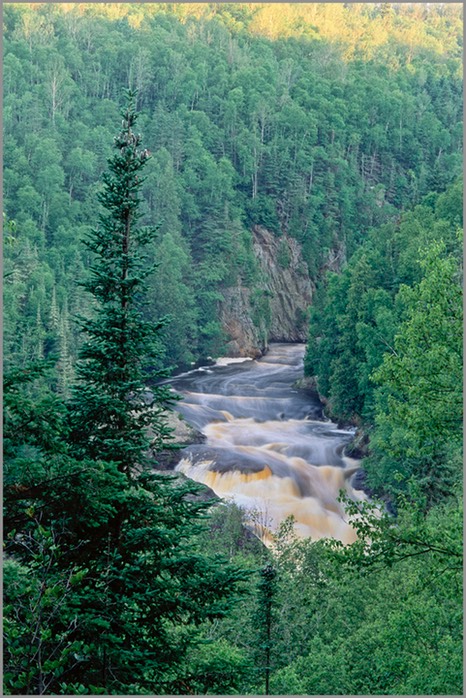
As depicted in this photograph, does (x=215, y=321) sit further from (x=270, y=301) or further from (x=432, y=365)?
(x=432, y=365)

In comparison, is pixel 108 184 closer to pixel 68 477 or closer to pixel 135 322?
pixel 135 322

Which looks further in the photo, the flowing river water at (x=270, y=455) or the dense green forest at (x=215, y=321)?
the flowing river water at (x=270, y=455)

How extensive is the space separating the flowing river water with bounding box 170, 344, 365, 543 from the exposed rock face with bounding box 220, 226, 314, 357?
49.5ft

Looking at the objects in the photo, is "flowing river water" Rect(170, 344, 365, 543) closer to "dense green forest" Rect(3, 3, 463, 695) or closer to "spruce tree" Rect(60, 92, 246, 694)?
"dense green forest" Rect(3, 3, 463, 695)

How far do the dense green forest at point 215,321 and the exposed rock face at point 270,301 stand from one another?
76 centimetres

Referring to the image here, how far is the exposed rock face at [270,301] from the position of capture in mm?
68250

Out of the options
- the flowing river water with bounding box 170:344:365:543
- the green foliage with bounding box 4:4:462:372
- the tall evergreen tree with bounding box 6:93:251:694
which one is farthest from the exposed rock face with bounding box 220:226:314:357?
the tall evergreen tree with bounding box 6:93:251:694

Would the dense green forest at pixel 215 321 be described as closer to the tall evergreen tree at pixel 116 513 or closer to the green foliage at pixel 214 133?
the tall evergreen tree at pixel 116 513

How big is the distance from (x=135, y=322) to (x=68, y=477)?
212cm

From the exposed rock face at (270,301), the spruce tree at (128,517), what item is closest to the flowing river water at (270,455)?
the exposed rock face at (270,301)

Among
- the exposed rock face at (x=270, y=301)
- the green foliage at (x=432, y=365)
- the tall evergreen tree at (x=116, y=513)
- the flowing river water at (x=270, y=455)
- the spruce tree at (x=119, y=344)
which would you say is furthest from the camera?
the exposed rock face at (x=270, y=301)

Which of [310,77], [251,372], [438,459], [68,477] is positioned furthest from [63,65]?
[68,477]

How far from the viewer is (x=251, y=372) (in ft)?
188

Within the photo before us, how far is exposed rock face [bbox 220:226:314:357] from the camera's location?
6825 cm
